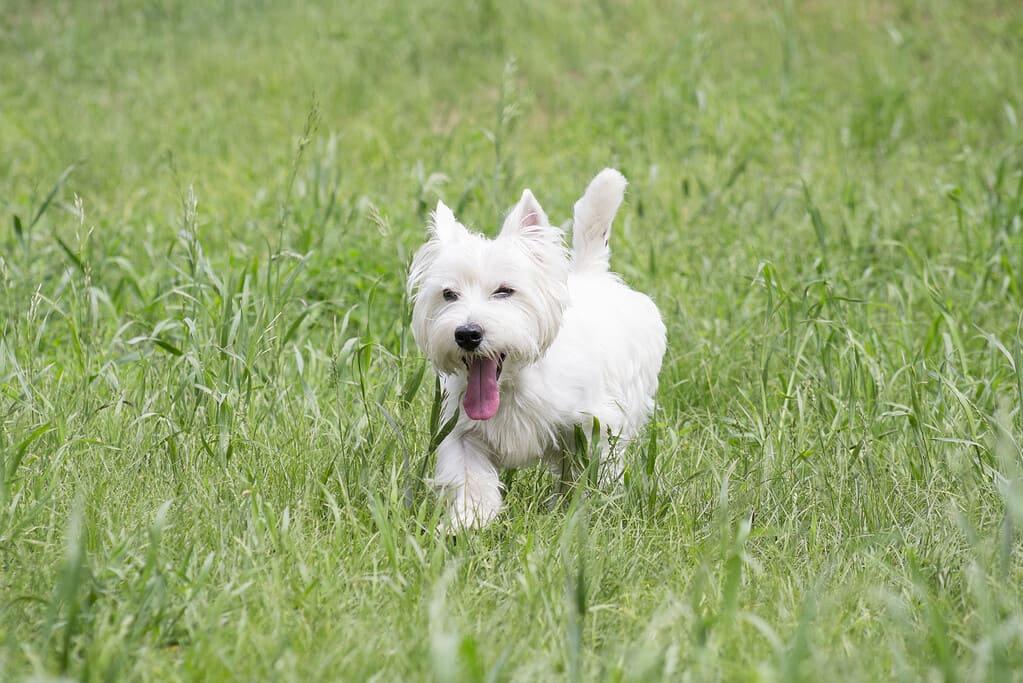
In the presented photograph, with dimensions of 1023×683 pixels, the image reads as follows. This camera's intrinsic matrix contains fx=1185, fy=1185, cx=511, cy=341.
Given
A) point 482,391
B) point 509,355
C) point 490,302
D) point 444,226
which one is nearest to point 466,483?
point 482,391

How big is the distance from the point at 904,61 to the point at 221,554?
26.2 ft

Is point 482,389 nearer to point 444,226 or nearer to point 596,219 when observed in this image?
point 444,226

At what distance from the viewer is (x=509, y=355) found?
11.5 ft

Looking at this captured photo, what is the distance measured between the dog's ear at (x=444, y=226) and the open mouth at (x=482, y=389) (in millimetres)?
426

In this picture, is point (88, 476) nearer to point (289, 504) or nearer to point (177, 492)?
point (177, 492)

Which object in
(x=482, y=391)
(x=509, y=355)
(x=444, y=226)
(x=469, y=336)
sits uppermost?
(x=444, y=226)

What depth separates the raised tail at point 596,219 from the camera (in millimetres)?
4219

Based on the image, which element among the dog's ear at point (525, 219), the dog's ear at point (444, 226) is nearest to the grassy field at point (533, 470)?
the dog's ear at point (444, 226)

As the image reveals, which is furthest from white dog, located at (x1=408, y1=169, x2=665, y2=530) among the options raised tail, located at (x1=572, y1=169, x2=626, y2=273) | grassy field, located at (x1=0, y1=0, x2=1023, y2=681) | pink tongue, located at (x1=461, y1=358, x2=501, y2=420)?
raised tail, located at (x1=572, y1=169, x2=626, y2=273)

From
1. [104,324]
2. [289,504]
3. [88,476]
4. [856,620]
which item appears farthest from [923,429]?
[104,324]

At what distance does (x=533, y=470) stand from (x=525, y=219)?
0.90 meters

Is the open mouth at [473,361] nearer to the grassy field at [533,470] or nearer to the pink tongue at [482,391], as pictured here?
the pink tongue at [482,391]

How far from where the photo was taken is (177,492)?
3.53m

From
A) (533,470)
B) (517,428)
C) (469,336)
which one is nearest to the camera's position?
(469,336)
